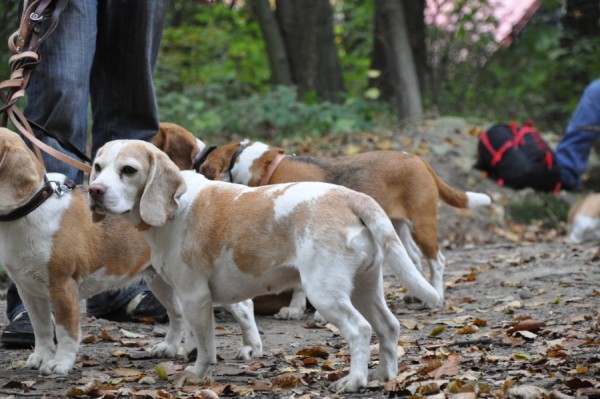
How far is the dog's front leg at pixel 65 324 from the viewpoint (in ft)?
13.8

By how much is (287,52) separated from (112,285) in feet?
38.9

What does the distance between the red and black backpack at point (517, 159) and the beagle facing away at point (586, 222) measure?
1.27 metres

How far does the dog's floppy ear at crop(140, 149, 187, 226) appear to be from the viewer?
3.89m

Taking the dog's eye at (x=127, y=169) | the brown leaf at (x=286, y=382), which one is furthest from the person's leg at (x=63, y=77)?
the brown leaf at (x=286, y=382)

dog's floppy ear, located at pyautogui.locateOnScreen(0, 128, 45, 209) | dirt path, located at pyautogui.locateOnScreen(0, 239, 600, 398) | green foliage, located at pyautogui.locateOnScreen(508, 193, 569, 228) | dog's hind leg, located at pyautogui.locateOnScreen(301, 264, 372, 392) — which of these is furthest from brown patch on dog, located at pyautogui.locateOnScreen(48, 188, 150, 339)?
green foliage, located at pyautogui.locateOnScreen(508, 193, 569, 228)

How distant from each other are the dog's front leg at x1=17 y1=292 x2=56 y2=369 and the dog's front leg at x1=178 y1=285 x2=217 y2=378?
804 millimetres

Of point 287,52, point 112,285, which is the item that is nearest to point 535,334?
point 112,285

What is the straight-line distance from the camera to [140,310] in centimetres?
564

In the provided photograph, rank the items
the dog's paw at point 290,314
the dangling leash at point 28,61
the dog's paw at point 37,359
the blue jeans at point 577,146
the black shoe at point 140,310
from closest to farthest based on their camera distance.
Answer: the dog's paw at point 37,359, the dangling leash at point 28,61, the black shoe at point 140,310, the dog's paw at point 290,314, the blue jeans at point 577,146

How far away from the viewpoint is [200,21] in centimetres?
1944

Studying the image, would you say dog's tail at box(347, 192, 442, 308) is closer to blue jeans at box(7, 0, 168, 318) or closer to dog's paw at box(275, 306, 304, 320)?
blue jeans at box(7, 0, 168, 318)

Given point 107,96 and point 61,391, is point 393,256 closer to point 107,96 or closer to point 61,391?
point 61,391

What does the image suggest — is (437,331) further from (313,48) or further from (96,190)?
(313,48)

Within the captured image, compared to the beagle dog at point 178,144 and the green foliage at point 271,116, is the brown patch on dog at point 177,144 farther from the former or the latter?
the green foliage at point 271,116
